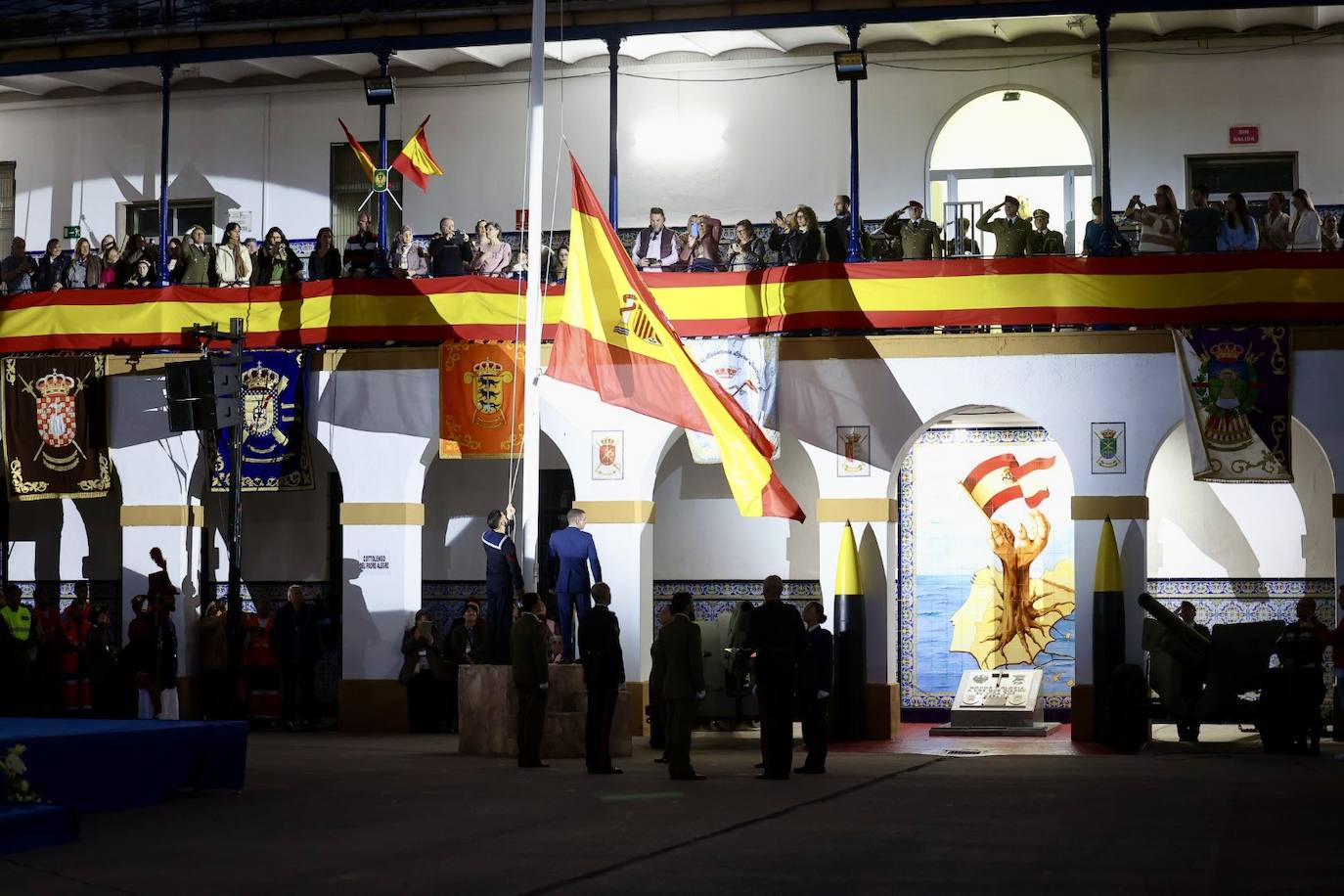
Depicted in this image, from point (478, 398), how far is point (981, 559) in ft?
23.8

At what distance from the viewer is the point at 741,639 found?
22.2m

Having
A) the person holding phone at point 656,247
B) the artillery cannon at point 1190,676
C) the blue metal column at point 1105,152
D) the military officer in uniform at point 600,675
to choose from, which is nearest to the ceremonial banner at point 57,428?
the person holding phone at point 656,247

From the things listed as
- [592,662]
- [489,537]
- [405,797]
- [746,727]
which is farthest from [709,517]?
[405,797]

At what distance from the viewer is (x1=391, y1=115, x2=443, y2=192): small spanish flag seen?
2381 cm

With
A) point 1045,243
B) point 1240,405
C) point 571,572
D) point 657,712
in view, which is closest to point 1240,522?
point 1240,405

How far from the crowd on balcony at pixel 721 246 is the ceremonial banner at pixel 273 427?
115cm

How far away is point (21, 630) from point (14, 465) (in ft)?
7.21

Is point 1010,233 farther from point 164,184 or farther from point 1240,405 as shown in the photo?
point 164,184

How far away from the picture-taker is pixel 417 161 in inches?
944

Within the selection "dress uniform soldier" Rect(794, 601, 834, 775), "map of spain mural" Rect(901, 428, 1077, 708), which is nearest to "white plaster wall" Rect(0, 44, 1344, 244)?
"map of spain mural" Rect(901, 428, 1077, 708)

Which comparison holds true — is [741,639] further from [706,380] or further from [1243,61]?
[1243,61]

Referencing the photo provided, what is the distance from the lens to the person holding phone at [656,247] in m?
24.1

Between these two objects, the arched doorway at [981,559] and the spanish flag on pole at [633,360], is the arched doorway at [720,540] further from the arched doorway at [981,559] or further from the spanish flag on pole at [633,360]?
the spanish flag on pole at [633,360]

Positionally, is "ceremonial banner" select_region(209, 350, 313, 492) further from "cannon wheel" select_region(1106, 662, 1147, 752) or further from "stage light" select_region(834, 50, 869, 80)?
"cannon wheel" select_region(1106, 662, 1147, 752)
